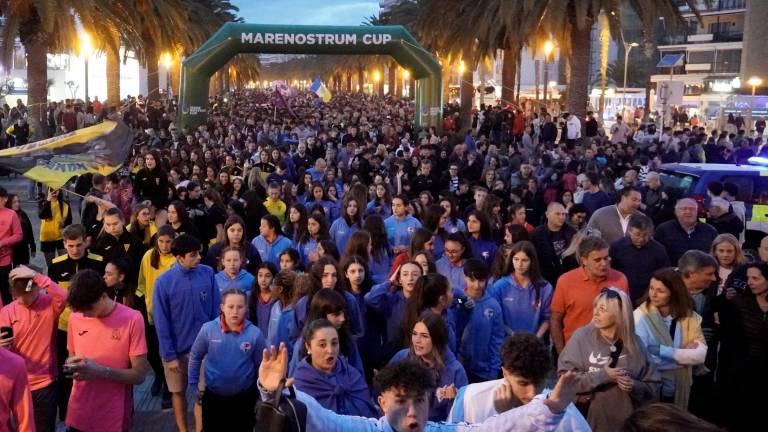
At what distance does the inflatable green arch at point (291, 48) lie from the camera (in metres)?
24.7

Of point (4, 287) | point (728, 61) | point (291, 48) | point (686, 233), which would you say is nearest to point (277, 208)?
point (4, 287)

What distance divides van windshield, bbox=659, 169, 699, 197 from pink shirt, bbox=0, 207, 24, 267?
787 cm

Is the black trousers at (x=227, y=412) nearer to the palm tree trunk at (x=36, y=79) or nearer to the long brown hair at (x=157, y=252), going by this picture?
the long brown hair at (x=157, y=252)

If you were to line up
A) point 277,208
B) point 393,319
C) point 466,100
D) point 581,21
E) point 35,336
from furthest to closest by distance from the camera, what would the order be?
1. point 466,100
2. point 581,21
3. point 277,208
4. point 393,319
5. point 35,336

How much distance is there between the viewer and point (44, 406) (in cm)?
514

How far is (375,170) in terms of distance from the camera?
15.9m

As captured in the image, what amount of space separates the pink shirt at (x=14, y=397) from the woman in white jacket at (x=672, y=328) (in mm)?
3489

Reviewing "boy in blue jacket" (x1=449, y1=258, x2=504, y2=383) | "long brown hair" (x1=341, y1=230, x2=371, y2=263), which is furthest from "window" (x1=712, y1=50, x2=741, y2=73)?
"boy in blue jacket" (x1=449, y1=258, x2=504, y2=383)

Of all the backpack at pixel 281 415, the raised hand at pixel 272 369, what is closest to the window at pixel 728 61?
the raised hand at pixel 272 369

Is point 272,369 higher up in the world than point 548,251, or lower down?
higher up

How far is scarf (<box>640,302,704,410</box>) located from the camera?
5277 mm

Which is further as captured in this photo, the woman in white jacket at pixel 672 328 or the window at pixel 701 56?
the window at pixel 701 56

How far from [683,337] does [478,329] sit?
1.38 m

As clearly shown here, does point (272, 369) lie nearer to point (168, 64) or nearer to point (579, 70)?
point (579, 70)
